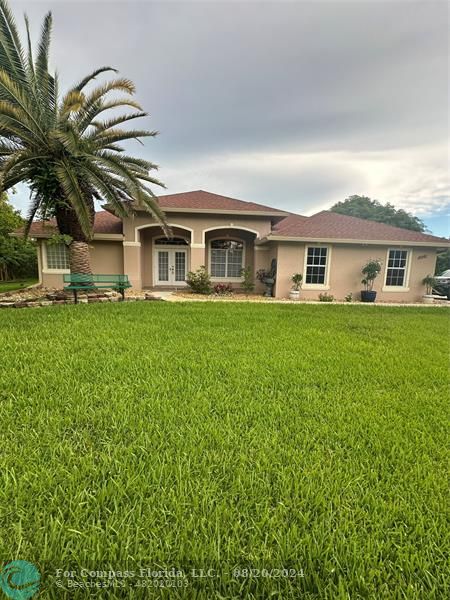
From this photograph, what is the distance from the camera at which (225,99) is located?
12.5 meters

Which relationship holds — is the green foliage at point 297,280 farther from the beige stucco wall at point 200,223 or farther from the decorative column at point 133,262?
the decorative column at point 133,262

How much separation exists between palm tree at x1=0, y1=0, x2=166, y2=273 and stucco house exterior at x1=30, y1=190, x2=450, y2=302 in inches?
116

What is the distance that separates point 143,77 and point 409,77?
9.85 metres

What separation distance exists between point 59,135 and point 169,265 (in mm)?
7998

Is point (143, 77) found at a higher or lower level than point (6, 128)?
higher

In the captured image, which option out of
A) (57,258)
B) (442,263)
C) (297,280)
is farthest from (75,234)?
(442,263)

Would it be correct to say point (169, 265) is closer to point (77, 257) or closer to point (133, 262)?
point (133, 262)

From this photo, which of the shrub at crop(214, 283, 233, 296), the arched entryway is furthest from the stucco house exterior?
the shrub at crop(214, 283, 233, 296)

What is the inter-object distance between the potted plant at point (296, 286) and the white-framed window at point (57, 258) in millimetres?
11250

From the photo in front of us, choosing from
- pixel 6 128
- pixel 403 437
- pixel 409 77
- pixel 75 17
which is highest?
pixel 75 17

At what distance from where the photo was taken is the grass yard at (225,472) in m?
1.38

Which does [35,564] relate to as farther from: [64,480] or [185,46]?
[185,46]

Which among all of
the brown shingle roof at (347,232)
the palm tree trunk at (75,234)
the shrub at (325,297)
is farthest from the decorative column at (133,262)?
the shrub at (325,297)

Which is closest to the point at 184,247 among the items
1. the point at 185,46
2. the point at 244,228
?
the point at 244,228
